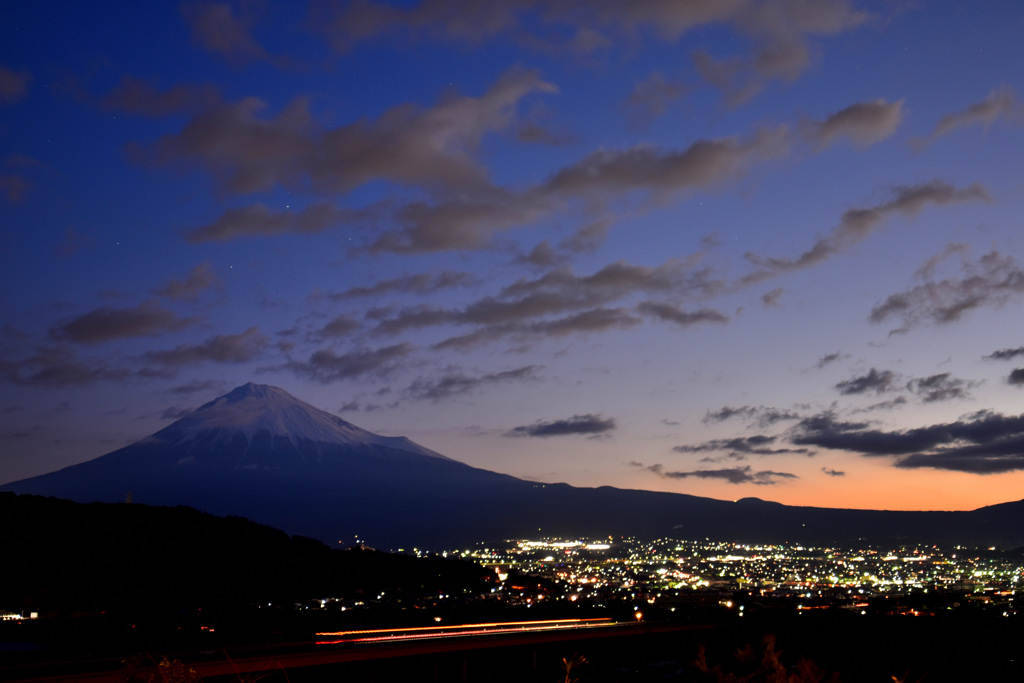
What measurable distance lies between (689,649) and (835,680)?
192ft

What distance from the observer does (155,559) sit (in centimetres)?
9738

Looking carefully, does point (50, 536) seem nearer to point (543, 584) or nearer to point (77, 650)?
point (77, 650)

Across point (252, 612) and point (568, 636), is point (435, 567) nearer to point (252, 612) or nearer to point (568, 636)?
point (252, 612)

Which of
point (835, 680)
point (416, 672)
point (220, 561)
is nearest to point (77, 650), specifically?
point (416, 672)

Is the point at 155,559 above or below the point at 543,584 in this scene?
above

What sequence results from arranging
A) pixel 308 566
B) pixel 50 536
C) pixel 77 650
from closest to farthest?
pixel 77 650 → pixel 50 536 → pixel 308 566

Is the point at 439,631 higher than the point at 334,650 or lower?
lower

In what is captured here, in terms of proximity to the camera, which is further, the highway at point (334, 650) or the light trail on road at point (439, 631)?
the light trail on road at point (439, 631)

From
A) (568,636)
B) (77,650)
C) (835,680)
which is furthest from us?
(568,636)

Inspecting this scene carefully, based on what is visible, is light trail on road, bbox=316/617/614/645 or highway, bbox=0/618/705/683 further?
light trail on road, bbox=316/617/614/645

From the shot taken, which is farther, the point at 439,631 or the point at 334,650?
the point at 439,631

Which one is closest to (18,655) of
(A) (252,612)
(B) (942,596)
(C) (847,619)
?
(A) (252,612)

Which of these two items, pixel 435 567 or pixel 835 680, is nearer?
pixel 835 680

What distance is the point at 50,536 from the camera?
93.8 m
